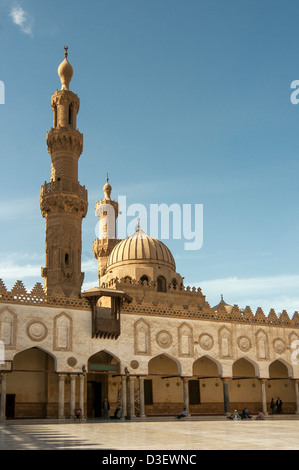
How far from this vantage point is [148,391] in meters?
33.3

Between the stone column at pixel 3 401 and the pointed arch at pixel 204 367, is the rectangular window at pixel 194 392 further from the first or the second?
the stone column at pixel 3 401

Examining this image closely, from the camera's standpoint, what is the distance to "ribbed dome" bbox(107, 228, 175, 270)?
3991 centimetres

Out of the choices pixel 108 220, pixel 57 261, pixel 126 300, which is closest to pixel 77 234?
pixel 57 261

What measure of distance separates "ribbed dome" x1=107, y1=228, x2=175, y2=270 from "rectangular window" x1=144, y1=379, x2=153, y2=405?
9.66 meters

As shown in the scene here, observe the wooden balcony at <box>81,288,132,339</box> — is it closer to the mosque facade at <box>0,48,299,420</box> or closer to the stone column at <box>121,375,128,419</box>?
the mosque facade at <box>0,48,299,420</box>

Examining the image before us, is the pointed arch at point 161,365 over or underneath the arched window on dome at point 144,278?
underneath

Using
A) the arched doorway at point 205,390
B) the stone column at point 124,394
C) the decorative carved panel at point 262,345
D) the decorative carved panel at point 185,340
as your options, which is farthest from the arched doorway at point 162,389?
the decorative carved panel at point 262,345

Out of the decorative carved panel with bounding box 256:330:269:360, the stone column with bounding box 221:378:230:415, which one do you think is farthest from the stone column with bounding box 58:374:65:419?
the decorative carved panel with bounding box 256:330:269:360

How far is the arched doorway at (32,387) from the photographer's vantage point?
28594mm

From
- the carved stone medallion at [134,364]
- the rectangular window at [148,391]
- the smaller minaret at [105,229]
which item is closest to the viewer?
the carved stone medallion at [134,364]

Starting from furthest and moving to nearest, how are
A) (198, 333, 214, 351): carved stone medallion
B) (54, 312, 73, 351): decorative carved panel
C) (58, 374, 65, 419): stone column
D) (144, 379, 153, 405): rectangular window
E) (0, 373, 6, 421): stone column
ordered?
1. (144, 379, 153, 405): rectangular window
2. (198, 333, 214, 351): carved stone medallion
3. (54, 312, 73, 351): decorative carved panel
4. (58, 374, 65, 419): stone column
5. (0, 373, 6, 421): stone column

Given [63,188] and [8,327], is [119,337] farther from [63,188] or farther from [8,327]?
[63,188]

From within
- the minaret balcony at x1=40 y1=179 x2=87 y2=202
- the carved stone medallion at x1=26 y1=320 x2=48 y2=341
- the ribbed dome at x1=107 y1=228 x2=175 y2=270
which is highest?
the minaret balcony at x1=40 y1=179 x2=87 y2=202
